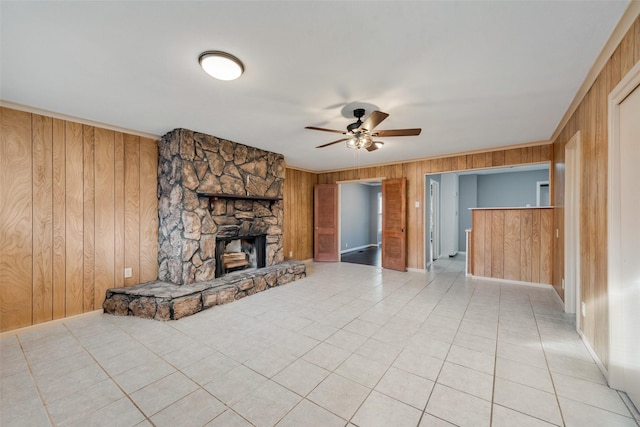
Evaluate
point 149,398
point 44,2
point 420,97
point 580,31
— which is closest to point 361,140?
point 420,97

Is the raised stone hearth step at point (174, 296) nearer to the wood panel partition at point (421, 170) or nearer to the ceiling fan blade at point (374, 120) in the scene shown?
the ceiling fan blade at point (374, 120)

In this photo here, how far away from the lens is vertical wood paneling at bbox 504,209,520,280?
4.52m

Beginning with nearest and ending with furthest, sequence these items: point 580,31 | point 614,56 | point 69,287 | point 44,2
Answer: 1. point 44,2
2. point 580,31
3. point 614,56
4. point 69,287

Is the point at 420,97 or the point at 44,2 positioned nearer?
the point at 44,2

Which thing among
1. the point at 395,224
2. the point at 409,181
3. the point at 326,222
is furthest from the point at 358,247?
the point at 409,181

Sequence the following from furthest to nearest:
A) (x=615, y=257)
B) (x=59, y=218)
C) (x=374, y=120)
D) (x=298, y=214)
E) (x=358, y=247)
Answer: (x=358, y=247) < (x=298, y=214) < (x=59, y=218) < (x=374, y=120) < (x=615, y=257)

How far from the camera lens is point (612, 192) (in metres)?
1.79

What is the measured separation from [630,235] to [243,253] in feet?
15.4

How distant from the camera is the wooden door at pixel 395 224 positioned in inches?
→ 215

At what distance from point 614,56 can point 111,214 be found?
5.23 metres

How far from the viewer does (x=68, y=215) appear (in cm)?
304

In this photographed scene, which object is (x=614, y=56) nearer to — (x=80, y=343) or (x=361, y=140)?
(x=361, y=140)

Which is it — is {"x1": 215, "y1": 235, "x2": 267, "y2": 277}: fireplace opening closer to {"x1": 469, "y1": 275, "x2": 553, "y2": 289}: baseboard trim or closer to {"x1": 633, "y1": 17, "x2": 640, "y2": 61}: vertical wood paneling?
{"x1": 469, "y1": 275, "x2": 553, "y2": 289}: baseboard trim

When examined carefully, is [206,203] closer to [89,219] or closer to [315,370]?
[89,219]
